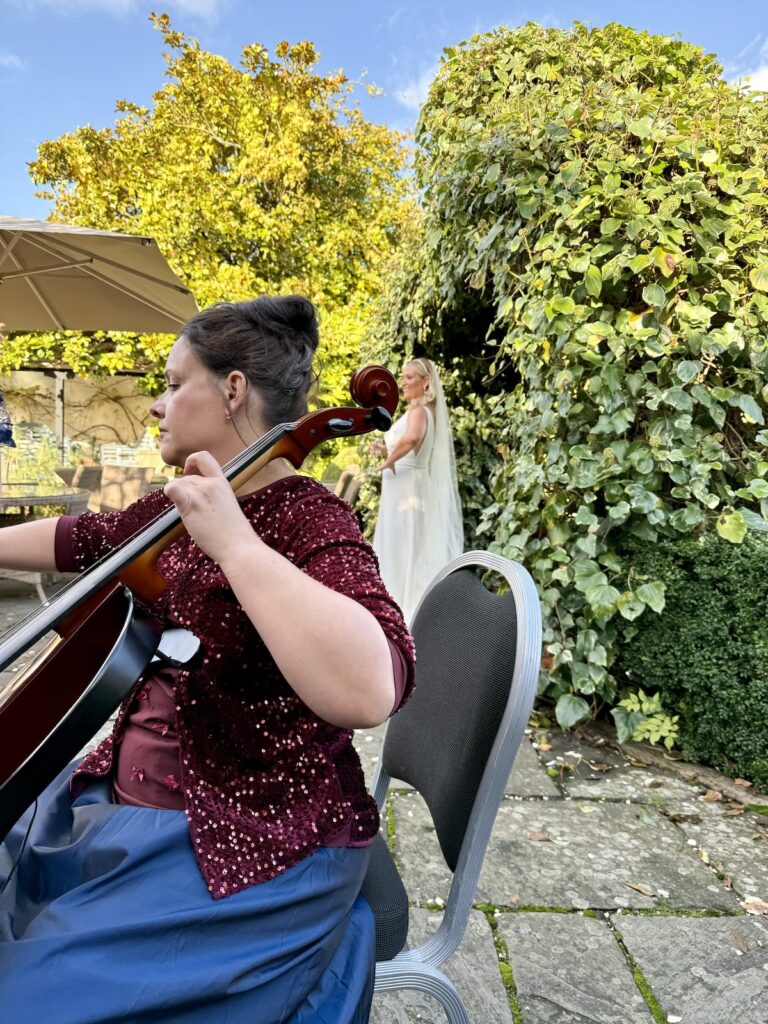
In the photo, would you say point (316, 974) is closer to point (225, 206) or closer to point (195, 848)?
point (195, 848)

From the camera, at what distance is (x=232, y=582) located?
75 cm

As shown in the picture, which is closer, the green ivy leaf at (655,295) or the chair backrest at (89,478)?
the green ivy leaf at (655,295)

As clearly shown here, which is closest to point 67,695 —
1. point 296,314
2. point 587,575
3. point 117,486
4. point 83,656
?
point 83,656

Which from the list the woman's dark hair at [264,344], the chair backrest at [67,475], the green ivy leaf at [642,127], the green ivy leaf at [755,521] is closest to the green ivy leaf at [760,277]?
the green ivy leaf at [642,127]

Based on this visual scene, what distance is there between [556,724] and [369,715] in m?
2.73

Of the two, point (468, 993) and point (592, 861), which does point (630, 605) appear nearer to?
point (592, 861)

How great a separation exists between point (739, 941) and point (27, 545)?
1.98m

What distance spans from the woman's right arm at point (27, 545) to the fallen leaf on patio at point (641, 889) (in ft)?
6.04

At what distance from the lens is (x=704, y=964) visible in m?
1.72

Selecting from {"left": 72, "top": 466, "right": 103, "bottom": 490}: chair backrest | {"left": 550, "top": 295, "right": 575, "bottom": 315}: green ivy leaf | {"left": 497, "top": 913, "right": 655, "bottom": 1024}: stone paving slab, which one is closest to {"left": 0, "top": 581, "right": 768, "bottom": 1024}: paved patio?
{"left": 497, "top": 913, "right": 655, "bottom": 1024}: stone paving slab

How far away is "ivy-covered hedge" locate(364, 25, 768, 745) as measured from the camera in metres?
2.64

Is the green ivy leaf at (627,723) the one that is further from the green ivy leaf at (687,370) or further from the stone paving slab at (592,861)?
the green ivy leaf at (687,370)

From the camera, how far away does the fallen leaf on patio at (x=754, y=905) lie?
1.94 m

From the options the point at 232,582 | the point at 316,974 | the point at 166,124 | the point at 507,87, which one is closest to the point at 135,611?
the point at 232,582
